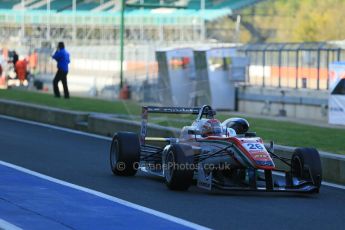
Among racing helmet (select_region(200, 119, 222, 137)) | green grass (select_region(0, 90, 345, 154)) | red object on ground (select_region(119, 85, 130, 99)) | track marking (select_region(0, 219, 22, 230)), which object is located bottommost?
red object on ground (select_region(119, 85, 130, 99))

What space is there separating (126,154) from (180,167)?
174cm

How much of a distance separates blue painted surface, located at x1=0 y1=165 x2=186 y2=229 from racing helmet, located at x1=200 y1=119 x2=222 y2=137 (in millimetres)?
2048

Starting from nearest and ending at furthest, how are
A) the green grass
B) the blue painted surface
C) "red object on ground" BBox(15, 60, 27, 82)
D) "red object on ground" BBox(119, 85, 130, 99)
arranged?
the blue painted surface → the green grass → "red object on ground" BBox(119, 85, 130, 99) → "red object on ground" BBox(15, 60, 27, 82)

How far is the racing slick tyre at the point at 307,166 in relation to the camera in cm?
1163

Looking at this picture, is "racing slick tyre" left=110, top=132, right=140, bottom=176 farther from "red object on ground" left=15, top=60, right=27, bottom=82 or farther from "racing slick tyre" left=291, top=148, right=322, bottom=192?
"red object on ground" left=15, top=60, right=27, bottom=82

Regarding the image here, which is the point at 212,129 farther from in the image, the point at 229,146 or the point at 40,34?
the point at 40,34

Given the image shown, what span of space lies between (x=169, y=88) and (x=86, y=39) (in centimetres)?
4860

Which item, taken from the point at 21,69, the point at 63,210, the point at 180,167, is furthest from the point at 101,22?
the point at 63,210

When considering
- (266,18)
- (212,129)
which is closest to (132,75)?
(212,129)

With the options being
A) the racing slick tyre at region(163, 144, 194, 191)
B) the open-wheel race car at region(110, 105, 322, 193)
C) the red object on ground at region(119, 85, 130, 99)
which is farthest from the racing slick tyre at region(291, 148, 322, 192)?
the red object on ground at region(119, 85, 130, 99)

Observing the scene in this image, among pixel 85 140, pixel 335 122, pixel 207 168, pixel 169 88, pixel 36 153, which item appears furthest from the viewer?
pixel 169 88

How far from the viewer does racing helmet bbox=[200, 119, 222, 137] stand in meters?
12.3

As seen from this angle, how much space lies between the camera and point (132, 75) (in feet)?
160

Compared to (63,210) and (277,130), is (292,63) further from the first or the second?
(63,210)
